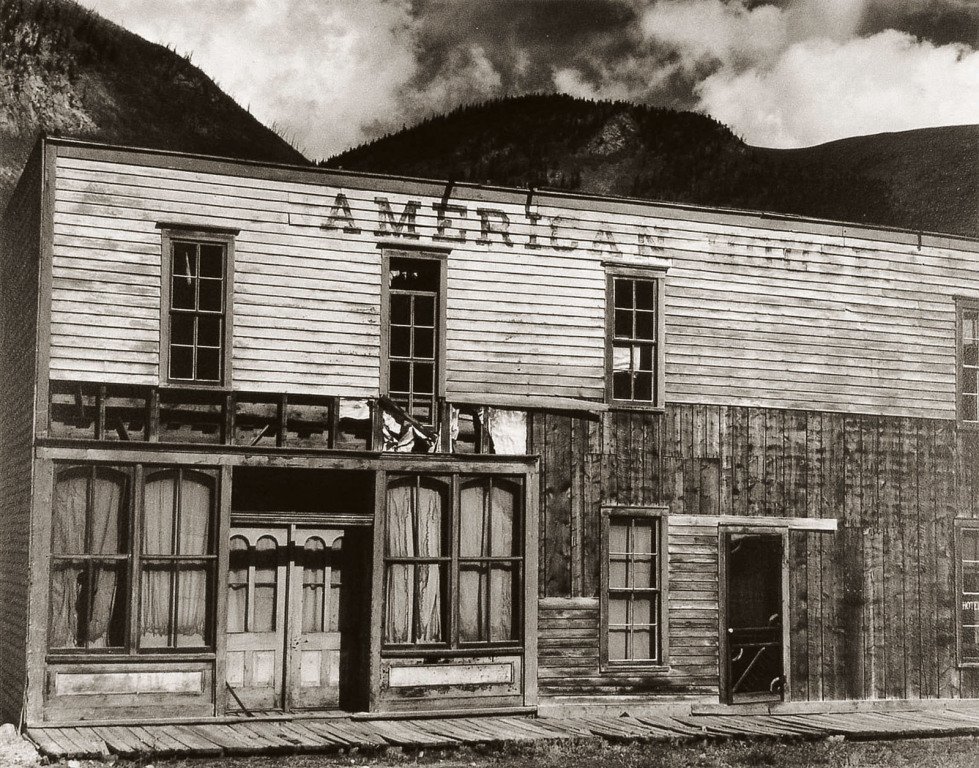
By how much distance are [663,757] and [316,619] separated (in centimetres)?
476

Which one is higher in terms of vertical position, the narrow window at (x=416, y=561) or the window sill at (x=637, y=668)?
the narrow window at (x=416, y=561)

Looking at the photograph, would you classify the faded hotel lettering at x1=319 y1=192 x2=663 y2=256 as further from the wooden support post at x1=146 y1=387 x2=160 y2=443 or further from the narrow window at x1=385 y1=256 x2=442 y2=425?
the wooden support post at x1=146 y1=387 x2=160 y2=443

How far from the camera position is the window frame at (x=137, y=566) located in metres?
14.5

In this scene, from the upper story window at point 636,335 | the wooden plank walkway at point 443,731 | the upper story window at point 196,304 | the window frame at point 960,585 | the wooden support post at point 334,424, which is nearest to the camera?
the wooden plank walkway at point 443,731

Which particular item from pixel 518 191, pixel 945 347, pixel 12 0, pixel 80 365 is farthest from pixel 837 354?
pixel 12 0

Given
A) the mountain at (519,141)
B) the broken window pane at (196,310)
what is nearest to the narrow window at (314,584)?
the broken window pane at (196,310)

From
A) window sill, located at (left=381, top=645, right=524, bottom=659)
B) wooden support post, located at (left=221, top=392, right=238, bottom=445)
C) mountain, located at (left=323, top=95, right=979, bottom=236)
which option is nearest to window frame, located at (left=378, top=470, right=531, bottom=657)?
window sill, located at (left=381, top=645, right=524, bottom=659)

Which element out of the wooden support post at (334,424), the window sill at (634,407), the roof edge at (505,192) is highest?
the roof edge at (505,192)

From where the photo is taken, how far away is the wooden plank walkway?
13.1m

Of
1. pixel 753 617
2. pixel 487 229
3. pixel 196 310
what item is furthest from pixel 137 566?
pixel 753 617

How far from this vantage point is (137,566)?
48.6ft

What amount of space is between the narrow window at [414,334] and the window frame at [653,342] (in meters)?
2.43

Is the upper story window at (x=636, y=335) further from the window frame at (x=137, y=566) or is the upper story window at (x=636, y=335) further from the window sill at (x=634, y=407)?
the window frame at (x=137, y=566)

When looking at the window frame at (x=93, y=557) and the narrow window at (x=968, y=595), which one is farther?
the narrow window at (x=968, y=595)
